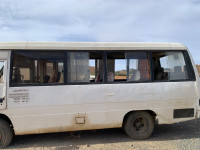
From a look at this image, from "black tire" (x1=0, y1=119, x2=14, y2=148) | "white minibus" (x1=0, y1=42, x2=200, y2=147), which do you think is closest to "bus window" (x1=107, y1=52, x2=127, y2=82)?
"white minibus" (x1=0, y1=42, x2=200, y2=147)

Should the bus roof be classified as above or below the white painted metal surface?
above

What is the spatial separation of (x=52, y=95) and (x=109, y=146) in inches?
75.6

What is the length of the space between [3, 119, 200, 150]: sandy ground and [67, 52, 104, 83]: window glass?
Answer: 64.8 inches

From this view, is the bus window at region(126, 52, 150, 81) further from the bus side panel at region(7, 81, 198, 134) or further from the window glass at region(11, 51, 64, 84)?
the window glass at region(11, 51, 64, 84)

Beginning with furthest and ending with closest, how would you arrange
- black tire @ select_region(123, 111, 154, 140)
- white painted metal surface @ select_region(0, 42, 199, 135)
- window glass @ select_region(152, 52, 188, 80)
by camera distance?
window glass @ select_region(152, 52, 188, 80)
black tire @ select_region(123, 111, 154, 140)
white painted metal surface @ select_region(0, 42, 199, 135)

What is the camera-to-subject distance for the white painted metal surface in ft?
13.7


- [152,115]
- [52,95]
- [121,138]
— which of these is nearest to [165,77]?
[152,115]

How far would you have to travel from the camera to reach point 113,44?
184 inches

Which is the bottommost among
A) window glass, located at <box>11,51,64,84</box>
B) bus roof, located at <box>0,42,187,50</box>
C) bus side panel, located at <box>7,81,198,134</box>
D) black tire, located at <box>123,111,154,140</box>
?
black tire, located at <box>123,111,154,140</box>

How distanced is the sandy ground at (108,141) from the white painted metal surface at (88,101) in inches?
18.0

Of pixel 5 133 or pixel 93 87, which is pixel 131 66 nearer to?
pixel 93 87

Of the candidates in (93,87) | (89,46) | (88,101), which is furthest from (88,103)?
(89,46)

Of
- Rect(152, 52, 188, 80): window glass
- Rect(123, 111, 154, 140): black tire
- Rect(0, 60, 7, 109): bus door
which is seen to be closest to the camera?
Rect(0, 60, 7, 109): bus door

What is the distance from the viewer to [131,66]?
4.89 metres
